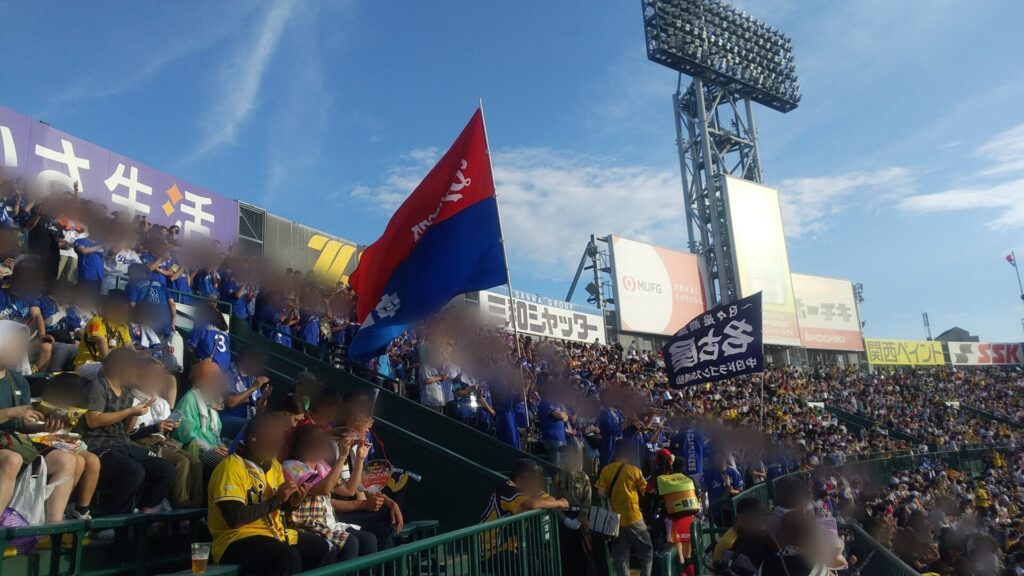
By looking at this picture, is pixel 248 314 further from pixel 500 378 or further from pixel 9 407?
pixel 9 407

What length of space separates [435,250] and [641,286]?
2413cm

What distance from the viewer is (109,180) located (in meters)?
13.4

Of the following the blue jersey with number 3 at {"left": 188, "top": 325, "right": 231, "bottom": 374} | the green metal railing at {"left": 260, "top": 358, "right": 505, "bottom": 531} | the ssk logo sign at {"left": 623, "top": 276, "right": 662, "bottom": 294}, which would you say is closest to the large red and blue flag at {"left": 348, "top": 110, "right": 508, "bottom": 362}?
the green metal railing at {"left": 260, "top": 358, "right": 505, "bottom": 531}

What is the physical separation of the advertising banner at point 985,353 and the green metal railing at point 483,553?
56.3 m

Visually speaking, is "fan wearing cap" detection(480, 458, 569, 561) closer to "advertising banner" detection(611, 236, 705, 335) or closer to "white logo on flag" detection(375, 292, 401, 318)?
"white logo on flag" detection(375, 292, 401, 318)

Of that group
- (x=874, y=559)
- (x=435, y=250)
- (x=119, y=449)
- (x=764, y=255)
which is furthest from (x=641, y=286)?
(x=119, y=449)

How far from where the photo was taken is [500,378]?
36.3 feet

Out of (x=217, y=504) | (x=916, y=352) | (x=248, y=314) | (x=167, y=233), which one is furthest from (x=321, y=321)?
(x=916, y=352)

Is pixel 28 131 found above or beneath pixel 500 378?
above

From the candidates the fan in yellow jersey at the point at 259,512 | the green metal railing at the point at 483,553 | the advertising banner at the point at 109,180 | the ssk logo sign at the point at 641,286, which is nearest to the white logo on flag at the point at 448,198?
the green metal railing at the point at 483,553

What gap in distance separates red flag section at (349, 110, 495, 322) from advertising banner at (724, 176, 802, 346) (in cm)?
2816

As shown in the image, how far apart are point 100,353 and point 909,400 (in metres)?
39.9

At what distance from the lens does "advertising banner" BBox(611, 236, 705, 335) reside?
102 feet

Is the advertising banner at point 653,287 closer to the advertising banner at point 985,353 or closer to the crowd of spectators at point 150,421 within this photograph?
the crowd of spectators at point 150,421
